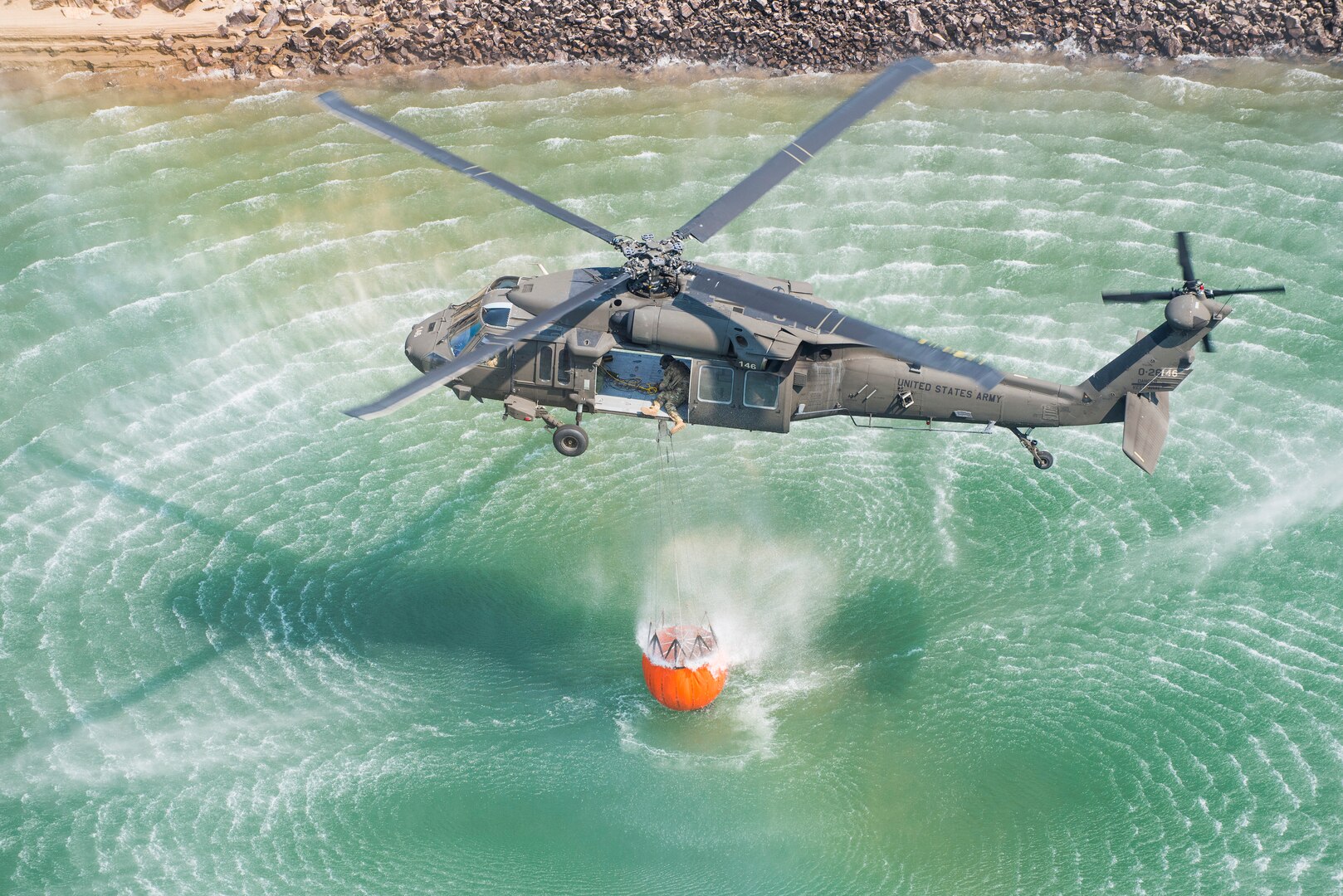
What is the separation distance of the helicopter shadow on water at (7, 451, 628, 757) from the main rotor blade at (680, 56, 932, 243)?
964 centimetres

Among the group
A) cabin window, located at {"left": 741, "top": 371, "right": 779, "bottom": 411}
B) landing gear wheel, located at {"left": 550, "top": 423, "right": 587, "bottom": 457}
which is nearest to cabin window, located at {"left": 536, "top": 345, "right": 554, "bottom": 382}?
landing gear wheel, located at {"left": 550, "top": 423, "right": 587, "bottom": 457}

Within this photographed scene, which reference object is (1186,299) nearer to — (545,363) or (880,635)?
(880,635)

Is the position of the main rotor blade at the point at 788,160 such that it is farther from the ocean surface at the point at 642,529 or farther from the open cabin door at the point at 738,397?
the ocean surface at the point at 642,529

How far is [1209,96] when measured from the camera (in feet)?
149

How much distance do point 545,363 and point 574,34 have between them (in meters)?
24.9

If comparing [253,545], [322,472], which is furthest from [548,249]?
[253,545]

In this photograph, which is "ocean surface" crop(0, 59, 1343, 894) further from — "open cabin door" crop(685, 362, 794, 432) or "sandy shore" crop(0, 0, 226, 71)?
"open cabin door" crop(685, 362, 794, 432)

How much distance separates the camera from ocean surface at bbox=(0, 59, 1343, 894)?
26.0 metres

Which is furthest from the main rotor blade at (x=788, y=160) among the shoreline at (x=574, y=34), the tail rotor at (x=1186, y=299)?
the shoreline at (x=574, y=34)

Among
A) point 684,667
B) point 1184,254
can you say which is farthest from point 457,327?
point 1184,254

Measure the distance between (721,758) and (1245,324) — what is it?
19507mm

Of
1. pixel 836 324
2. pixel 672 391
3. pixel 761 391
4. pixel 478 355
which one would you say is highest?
pixel 836 324

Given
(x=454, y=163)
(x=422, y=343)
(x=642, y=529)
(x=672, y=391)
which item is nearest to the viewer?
(x=454, y=163)

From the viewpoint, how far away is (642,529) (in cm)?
3212
